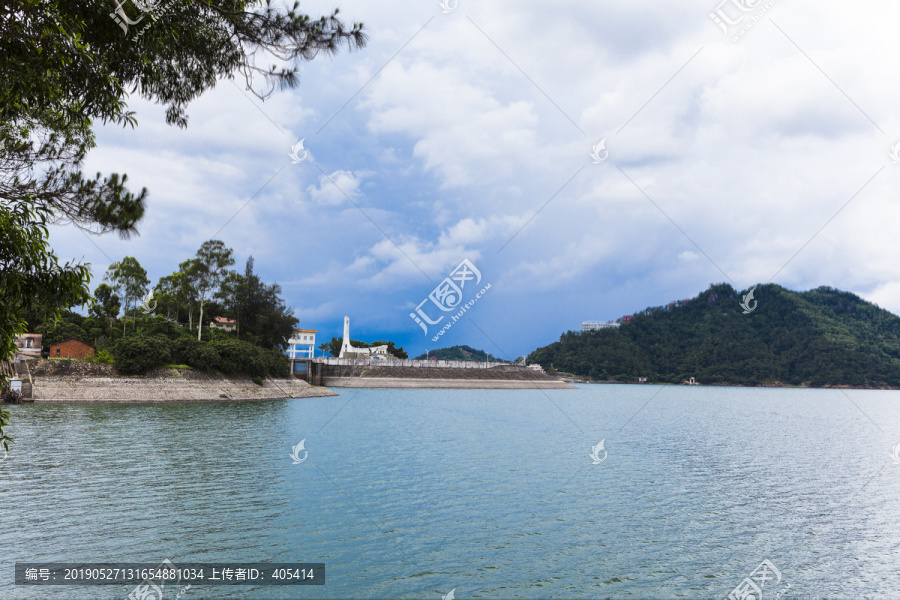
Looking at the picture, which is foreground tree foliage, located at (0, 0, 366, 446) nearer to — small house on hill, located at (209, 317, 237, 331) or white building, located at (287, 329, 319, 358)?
small house on hill, located at (209, 317, 237, 331)

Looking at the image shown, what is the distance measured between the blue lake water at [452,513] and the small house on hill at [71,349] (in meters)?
29.3

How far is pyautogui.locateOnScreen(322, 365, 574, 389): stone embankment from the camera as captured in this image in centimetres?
9150

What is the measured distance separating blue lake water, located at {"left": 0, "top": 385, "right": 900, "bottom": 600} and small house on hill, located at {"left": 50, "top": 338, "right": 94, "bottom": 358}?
2926 centimetres

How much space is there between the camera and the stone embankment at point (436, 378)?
91500 mm

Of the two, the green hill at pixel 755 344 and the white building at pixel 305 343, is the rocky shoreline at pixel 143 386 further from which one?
the green hill at pixel 755 344

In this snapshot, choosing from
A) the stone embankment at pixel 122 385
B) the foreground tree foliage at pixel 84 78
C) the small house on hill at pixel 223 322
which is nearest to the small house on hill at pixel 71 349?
the stone embankment at pixel 122 385

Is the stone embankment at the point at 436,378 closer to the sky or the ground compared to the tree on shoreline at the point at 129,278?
closer to the ground

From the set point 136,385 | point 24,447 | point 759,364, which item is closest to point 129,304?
point 136,385

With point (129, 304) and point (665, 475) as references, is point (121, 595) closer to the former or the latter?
point (665, 475)

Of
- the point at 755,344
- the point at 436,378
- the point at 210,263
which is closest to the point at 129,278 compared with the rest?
the point at 210,263

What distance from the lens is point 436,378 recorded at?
100750 mm

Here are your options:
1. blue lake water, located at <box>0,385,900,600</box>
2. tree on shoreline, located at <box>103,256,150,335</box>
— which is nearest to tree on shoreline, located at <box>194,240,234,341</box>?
tree on shoreline, located at <box>103,256,150,335</box>

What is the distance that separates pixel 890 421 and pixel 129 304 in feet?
315

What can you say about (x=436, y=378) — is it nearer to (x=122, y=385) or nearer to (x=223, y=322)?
(x=223, y=322)
